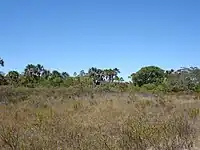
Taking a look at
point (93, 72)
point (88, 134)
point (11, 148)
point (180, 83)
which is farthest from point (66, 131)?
point (93, 72)

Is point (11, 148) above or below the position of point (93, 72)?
below

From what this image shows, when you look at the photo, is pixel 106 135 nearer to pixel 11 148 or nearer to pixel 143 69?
pixel 11 148

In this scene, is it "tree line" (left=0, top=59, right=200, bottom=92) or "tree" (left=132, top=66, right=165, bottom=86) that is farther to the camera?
"tree" (left=132, top=66, right=165, bottom=86)

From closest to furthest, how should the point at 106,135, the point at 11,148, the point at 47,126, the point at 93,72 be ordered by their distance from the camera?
the point at 11,148, the point at 106,135, the point at 47,126, the point at 93,72

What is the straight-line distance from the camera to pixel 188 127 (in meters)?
7.80

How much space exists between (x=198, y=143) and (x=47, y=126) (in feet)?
10.9

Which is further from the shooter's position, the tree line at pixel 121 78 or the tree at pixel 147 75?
the tree at pixel 147 75

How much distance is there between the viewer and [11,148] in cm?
641

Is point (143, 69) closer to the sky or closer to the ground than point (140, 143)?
closer to the sky

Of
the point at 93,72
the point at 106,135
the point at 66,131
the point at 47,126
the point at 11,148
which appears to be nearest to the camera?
the point at 11,148

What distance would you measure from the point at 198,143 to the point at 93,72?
77529 millimetres

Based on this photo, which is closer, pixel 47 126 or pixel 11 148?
pixel 11 148

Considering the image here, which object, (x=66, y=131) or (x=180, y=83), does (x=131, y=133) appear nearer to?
(x=66, y=131)

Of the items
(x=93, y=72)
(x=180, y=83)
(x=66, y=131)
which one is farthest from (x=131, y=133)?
Result: (x=93, y=72)
